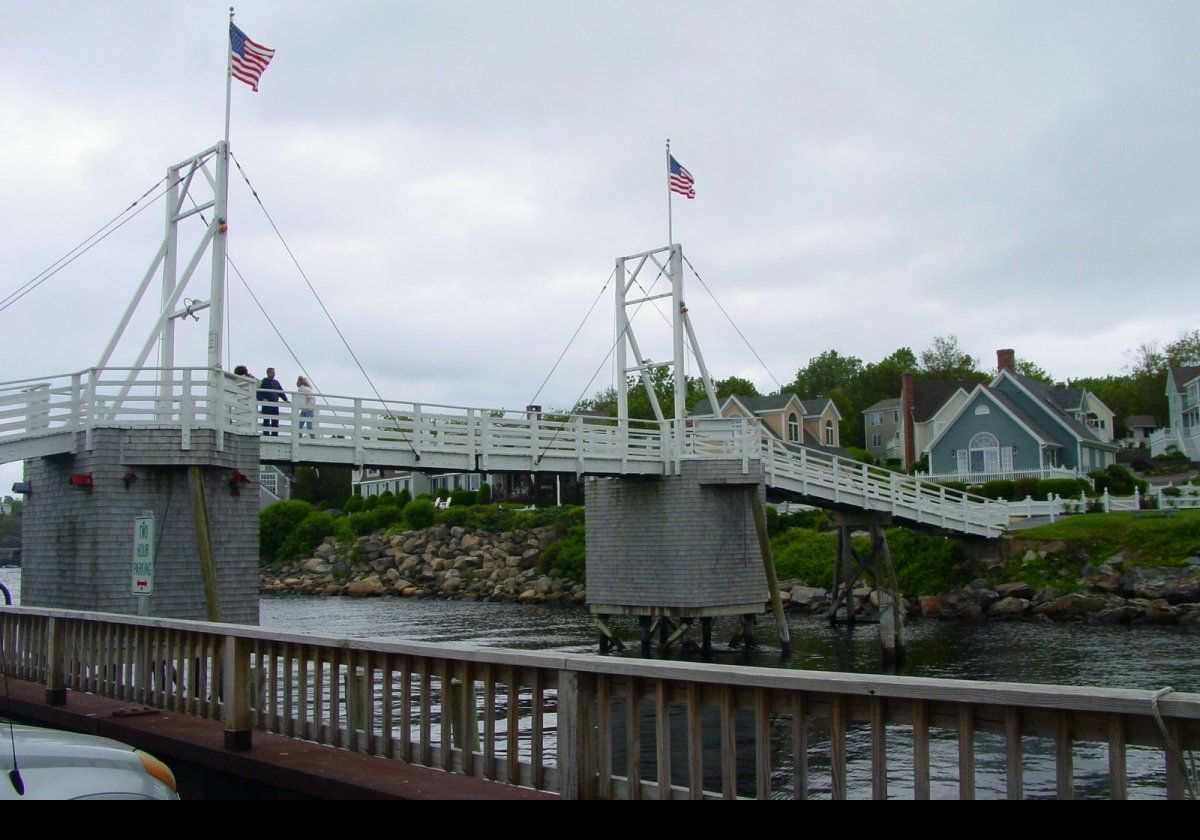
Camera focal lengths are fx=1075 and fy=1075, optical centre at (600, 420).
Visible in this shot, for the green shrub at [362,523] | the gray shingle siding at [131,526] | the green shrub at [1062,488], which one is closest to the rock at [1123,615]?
the green shrub at [1062,488]

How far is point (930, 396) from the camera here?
265ft

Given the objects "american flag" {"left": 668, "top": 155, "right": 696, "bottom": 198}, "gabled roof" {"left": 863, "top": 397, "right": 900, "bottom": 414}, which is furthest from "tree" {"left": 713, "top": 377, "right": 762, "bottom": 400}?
"american flag" {"left": 668, "top": 155, "right": 696, "bottom": 198}

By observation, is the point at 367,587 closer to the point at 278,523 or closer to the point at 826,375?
the point at 278,523

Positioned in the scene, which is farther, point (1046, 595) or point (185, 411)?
point (1046, 595)

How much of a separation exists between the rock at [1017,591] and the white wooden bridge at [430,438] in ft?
9.45

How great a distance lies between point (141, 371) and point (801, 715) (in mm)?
18630

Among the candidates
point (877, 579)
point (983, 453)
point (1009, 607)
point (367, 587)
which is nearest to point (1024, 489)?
point (983, 453)

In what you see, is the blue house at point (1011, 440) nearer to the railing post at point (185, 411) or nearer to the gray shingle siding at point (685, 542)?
the gray shingle siding at point (685, 542)

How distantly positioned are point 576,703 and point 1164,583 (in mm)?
36431

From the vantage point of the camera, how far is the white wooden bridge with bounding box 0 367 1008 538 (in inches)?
800

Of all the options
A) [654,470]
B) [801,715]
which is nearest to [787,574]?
[654,470]

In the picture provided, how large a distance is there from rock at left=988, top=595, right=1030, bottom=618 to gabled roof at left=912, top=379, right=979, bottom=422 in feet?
133

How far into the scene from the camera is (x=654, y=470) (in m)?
30.5
